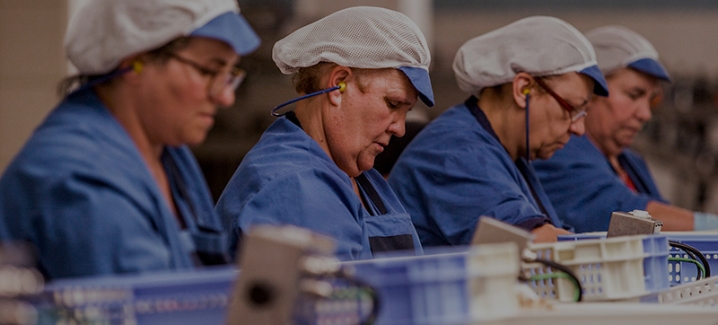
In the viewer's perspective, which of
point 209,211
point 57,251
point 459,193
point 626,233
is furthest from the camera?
point 459,193

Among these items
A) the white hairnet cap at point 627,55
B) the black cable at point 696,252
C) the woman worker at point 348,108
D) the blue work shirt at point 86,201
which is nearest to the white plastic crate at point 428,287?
the blue work shirt at point 86,201

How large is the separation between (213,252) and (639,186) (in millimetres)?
2861

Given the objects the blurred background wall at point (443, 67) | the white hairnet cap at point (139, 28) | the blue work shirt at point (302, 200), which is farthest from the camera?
the blurred background wall at point (443, 67)

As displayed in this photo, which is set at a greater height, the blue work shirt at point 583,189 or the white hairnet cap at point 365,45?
→ the white hairnet cap at point 365,45

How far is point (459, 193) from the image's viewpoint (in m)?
2.76

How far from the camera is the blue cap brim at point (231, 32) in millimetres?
1578

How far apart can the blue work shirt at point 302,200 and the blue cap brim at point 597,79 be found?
0.92m

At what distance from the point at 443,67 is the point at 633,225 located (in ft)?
18.2

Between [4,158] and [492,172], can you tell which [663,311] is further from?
[4,158]

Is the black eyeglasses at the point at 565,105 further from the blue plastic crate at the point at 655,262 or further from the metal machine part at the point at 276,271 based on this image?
the metal machine part at the point at 276,271

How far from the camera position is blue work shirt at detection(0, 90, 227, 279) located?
1.46m

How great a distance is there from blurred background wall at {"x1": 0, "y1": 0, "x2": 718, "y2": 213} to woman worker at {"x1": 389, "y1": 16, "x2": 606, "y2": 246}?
2.19m

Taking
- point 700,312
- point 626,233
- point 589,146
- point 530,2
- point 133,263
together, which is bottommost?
point 530,2

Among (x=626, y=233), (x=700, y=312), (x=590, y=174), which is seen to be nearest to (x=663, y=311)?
(x=700, y=312)
